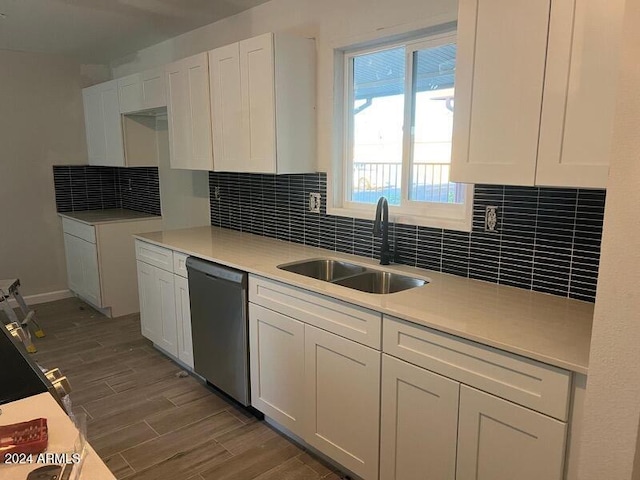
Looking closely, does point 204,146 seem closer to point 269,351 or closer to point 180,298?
point 180,298

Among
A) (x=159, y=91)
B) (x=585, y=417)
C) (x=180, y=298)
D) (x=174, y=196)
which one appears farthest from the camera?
(x=174, y=196)

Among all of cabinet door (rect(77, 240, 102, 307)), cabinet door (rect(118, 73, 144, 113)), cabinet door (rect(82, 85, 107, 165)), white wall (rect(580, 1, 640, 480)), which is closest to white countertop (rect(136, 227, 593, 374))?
white wall (rect(580, 1, 640, 480))

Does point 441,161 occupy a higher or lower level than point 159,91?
lower

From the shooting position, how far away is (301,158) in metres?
2.89

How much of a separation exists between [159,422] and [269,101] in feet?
6.43

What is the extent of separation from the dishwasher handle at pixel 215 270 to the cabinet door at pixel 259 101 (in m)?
0.65

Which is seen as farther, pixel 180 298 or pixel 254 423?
pixel 180 298

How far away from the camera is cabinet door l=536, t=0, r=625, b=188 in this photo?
1413mm

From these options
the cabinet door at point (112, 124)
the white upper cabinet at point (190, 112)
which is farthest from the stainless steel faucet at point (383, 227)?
the cabinet door at point (112, 124)

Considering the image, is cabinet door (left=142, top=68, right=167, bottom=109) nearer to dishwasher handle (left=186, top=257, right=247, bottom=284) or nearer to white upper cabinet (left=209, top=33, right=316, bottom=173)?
white upper cabinet (left=209, top=33, right=316, bottom=173)

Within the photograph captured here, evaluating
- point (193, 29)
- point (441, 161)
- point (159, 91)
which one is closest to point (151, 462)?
point (441, 161)

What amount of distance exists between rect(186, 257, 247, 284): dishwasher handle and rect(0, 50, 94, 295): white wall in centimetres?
276

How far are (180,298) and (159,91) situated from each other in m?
1.69

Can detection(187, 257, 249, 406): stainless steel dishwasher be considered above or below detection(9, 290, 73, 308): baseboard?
above
